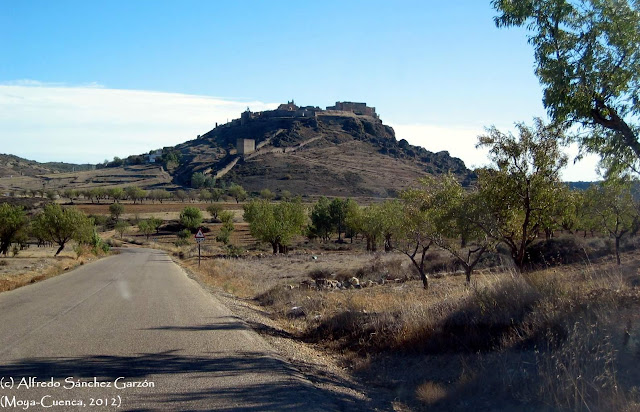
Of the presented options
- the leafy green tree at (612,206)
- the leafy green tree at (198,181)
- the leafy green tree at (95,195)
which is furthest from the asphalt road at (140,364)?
the leafy green tree at (198,181)

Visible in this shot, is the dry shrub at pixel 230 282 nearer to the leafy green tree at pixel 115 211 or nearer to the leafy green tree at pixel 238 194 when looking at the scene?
the leafy green tree at pixel 115 211

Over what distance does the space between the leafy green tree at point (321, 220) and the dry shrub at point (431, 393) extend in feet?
226

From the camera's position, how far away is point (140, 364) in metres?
7.46

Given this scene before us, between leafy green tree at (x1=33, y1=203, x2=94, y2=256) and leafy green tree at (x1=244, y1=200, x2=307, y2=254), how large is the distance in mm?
18236

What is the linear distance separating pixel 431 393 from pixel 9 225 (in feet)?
186

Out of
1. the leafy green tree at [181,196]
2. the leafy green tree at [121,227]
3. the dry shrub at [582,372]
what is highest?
the leafy green tree at [181,196]

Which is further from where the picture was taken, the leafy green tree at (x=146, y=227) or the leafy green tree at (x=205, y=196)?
the leafy green tree at (x=205, y=196)

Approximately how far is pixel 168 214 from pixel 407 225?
314 ft

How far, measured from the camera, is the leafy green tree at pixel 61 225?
5481 centimetres

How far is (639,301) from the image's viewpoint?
7.01 metres

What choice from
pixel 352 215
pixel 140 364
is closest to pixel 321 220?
pixel 352 215

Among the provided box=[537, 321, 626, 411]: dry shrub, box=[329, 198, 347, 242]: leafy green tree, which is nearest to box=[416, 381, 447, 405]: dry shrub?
box=[537, 321, 626, 411]: dry shrub

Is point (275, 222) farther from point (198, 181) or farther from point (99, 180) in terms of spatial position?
point (99, 180)

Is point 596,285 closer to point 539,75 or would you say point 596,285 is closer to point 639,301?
point 639,301
